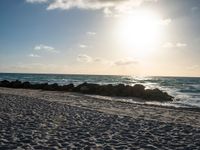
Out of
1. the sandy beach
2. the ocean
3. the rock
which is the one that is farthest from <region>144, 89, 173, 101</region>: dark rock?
the sandy beach

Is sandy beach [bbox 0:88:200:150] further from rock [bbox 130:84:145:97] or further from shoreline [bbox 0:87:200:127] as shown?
rock [bbox 130:84:145:97]

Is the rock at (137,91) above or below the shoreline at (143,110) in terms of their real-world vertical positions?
above

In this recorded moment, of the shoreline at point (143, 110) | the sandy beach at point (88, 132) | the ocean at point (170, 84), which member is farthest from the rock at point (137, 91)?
the sandy beach at point (88, 132)

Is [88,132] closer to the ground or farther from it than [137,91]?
closer to the ground

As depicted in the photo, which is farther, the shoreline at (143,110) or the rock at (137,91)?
the rock at (137,91)

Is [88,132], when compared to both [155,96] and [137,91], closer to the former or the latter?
[155,96]

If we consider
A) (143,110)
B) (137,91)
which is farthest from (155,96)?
(143,110)

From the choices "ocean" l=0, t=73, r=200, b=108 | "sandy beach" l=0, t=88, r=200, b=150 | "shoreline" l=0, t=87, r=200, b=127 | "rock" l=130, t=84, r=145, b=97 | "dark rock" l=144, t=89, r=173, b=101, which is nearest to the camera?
"sandy beach" l=0, t=88, r=200, b=150

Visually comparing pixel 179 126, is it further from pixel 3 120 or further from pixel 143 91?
pixel 143 91

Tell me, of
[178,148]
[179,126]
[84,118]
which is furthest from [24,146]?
[179,126]

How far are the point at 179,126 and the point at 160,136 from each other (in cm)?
274

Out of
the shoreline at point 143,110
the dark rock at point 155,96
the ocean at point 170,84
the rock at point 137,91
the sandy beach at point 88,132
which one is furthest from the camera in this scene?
the rock at point 137,91

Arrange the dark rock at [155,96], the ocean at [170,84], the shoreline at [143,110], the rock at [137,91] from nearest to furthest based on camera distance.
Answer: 1. the shoreline at [143,110]
2. the ocean at [170,84]
3. the dark rock at [155,96]
4. the rock at [137,91]

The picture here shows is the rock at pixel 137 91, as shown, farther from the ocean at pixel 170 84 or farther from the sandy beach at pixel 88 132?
the sandy beach at pixel 88 132
